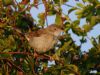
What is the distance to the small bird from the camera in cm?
372

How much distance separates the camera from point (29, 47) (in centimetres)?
355

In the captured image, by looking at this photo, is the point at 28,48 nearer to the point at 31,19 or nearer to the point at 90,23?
the point at 31,19

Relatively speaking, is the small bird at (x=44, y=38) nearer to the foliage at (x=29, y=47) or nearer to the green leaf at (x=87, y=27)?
the foliage at (x=29, y=47)

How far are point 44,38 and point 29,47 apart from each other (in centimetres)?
77

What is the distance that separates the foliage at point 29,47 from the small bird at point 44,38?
15cm

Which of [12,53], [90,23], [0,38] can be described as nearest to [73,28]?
[90,23]

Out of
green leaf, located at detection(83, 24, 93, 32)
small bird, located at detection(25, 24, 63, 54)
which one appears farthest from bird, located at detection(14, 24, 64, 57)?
green leaf, located at detection(83, 24, 93, 32)

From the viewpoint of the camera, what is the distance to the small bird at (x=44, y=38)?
372cm

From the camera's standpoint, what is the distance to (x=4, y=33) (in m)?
3.50

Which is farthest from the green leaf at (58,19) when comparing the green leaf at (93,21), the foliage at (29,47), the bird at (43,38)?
the green leaf at (93,21)

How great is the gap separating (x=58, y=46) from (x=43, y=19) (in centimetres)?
31

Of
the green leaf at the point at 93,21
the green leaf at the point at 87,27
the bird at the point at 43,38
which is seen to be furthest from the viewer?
the bird at the point at 43,38

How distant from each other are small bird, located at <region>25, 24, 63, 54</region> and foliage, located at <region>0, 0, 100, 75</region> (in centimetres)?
15

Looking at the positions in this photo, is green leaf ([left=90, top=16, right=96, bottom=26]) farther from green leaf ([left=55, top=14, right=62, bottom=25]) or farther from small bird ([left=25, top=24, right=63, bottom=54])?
small bird ([left=25, top=24, right=63, bottom=54])
